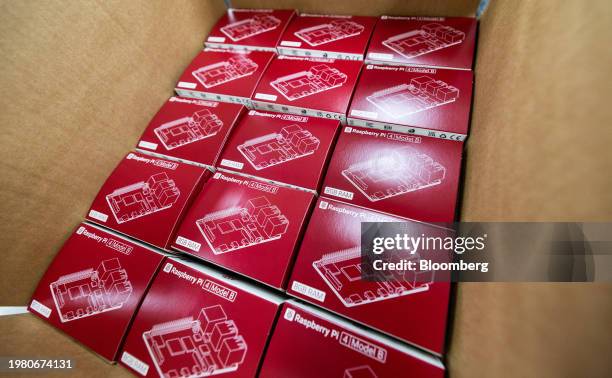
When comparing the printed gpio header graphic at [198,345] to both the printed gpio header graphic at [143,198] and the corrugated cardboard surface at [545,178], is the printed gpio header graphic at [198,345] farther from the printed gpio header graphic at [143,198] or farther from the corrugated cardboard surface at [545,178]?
the corrugated cardboard surface at [545,178]

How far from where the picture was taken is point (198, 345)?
70 cm

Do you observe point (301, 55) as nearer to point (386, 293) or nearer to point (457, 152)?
point (457, 152)

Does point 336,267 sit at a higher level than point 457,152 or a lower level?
lower

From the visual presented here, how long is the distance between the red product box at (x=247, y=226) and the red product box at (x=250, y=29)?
684 millimetres

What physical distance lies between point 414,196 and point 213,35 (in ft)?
4.02

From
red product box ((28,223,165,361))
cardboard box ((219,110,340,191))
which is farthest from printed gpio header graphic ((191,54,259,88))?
red product box ((28,223,165,361))

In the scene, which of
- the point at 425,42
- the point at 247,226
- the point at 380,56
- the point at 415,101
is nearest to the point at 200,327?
the point at 247,226

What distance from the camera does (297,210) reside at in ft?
2.69

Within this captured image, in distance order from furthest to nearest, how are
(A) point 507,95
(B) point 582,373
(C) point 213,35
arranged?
(C) point 213,35 → (A) point 507,95 → (B) point 582,373

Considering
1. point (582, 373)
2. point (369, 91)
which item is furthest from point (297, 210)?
point (582, 373)

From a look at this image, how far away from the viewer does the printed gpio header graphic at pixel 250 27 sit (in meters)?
1.25

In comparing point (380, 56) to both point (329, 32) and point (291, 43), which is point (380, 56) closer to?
point (329, 32)

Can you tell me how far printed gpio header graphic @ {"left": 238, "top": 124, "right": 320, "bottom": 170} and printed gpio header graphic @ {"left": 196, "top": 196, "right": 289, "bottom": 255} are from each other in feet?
0.50

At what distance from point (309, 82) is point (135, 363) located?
1.05 m
